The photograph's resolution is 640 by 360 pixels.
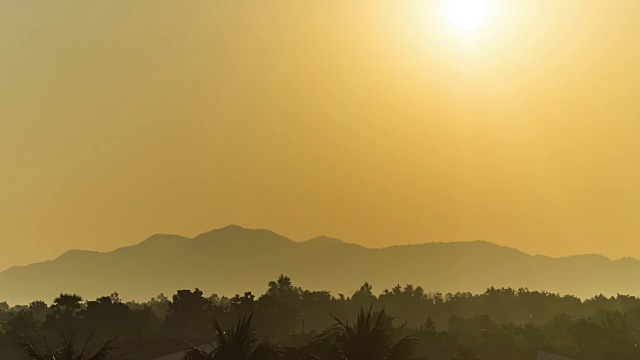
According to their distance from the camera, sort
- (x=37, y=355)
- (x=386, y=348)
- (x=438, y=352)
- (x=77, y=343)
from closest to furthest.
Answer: (x=37, y=355) < (x=386, y=348) < (x=438, y=352) < (x=77, y=343)

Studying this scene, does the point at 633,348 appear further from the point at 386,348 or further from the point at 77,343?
the point at 386,348

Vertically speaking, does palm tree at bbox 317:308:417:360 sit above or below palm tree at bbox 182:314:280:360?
above

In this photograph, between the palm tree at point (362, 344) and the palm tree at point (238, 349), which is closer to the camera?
the palm tree at point (238, 349)

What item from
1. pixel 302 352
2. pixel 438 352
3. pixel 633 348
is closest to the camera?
pixel 302 352

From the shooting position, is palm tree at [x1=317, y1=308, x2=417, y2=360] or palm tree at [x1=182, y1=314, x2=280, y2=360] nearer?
palm tree at [x1=182, y1=314, x2=280, y2=360]

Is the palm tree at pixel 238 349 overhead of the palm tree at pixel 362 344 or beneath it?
beneath

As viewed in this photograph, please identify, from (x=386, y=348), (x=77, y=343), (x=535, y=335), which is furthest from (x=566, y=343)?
(x=386, y=348)

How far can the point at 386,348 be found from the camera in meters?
44.5

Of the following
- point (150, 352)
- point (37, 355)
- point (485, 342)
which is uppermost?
point (485, 342)

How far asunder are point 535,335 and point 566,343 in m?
7.39

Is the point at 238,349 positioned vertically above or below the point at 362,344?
below

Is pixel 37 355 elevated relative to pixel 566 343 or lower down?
lower down

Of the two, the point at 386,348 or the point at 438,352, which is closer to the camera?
the point at 386,348

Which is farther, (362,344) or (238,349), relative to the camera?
(362,344)
